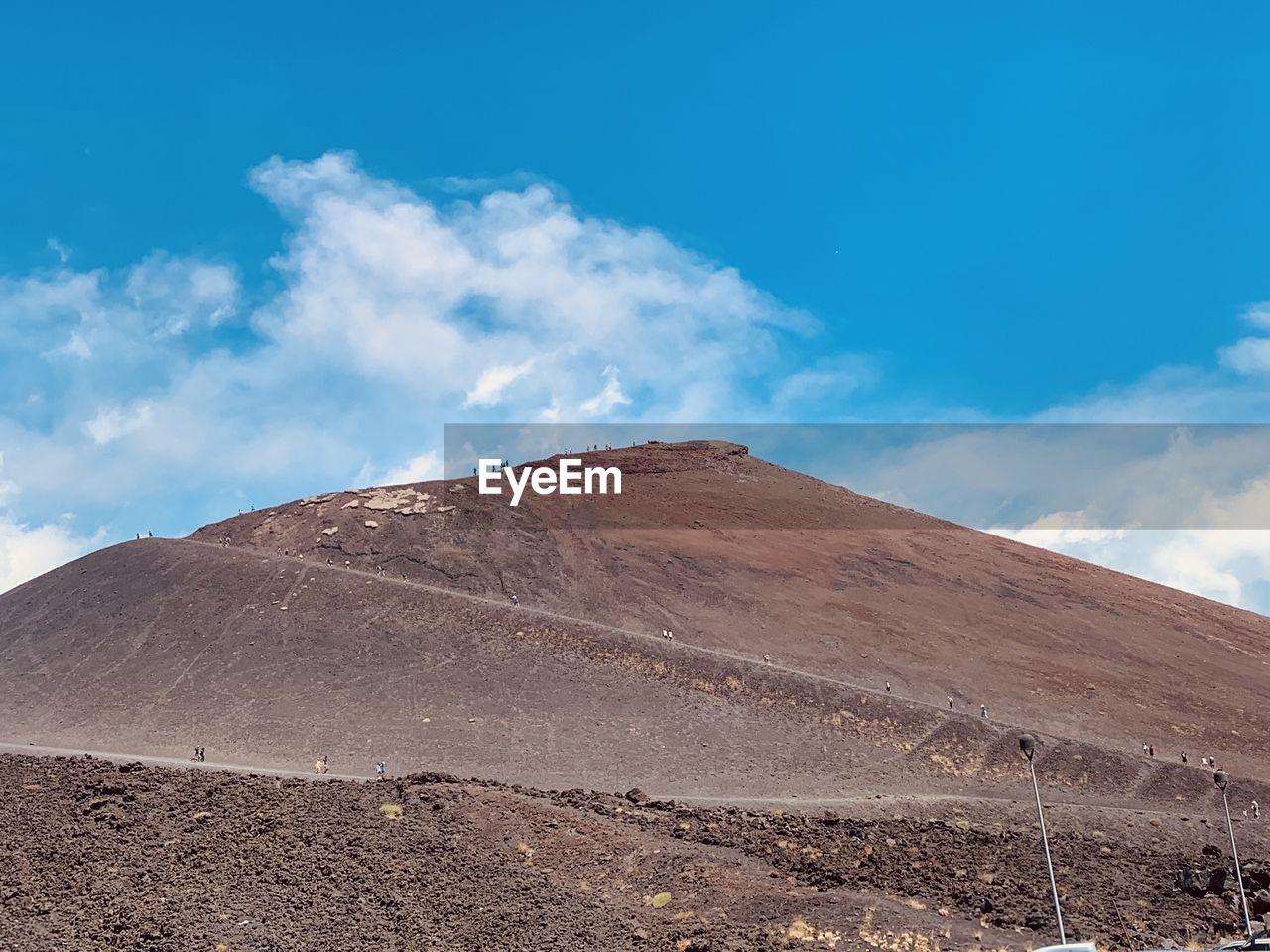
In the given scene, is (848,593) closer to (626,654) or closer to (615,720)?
(626,654)

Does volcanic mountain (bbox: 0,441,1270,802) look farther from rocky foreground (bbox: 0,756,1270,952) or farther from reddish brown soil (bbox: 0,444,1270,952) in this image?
rocky foreground (bbox: 0,756,1270,952)

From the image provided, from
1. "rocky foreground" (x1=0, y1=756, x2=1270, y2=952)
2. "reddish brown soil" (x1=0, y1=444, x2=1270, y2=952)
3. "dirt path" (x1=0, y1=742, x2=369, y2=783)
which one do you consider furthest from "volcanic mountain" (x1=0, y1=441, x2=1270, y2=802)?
"rocky foreground" (x1=0, y1=756, x2=1270, y2=952)

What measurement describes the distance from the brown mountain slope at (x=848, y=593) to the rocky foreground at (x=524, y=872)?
17993 millimetres

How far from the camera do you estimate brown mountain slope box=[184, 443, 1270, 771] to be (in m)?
43.8

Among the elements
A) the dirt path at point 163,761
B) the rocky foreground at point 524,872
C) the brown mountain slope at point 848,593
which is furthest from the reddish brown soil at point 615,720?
the dirt path at point 163,761

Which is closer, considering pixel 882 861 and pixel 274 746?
pixel 882 861

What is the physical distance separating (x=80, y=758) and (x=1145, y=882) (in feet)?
93.8

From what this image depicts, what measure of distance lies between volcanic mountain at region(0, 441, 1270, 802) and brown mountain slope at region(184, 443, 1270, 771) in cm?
23

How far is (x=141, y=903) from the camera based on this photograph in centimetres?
1823

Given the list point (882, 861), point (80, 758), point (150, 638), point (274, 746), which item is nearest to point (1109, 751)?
point (882, 861)

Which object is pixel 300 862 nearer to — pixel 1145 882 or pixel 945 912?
pixel 945 912

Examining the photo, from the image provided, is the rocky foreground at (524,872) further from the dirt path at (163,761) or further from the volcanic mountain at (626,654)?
the volcanic mountain at (626,654)

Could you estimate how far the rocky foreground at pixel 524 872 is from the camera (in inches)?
691

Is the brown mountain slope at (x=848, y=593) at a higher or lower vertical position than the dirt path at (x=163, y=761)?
higher
